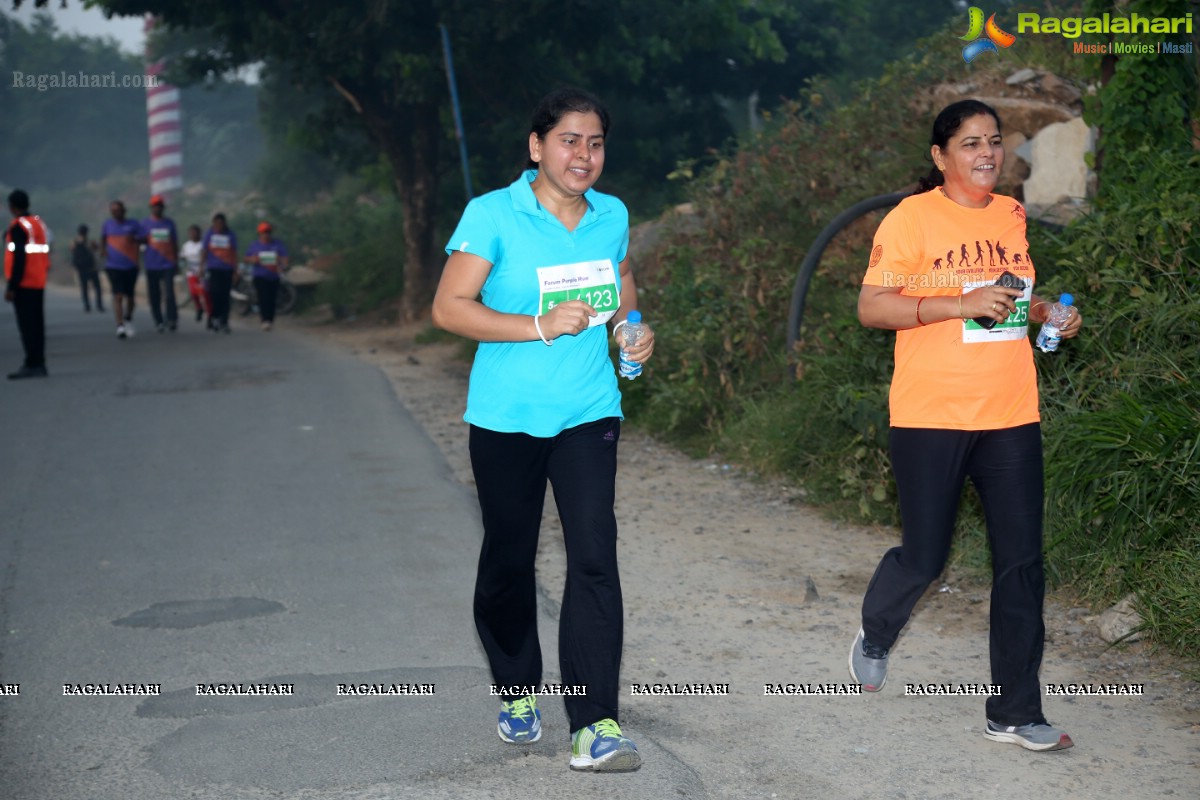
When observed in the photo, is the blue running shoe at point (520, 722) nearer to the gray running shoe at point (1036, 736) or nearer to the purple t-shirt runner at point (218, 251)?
the gray running shoe at point (1036, 736)

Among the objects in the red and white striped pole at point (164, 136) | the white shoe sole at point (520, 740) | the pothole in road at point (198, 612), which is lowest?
the pothole in road at point (198, 612)

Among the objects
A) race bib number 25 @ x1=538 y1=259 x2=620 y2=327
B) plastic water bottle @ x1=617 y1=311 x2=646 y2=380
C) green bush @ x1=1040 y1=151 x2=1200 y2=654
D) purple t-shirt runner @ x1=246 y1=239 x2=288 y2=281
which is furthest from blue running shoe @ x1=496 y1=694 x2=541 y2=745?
purple t-shirt runner @ x1=246 y1=239 x2=288 y2=281

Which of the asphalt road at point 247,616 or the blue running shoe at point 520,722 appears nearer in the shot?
the asphalt road at point 247,616

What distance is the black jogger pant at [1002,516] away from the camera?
4.17 metres

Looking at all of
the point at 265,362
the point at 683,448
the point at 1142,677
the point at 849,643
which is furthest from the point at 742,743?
the point at 265,362

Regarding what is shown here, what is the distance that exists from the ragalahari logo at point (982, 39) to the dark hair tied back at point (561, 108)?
754 centimetres

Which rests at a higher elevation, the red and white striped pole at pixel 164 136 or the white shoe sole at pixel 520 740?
the red and white striped pole at pixel 164 136

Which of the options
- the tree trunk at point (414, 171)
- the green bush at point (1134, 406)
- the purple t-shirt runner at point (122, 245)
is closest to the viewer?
the green bush at point (1134, 406)

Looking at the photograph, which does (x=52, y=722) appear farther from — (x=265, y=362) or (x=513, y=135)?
(x=513, y=135)

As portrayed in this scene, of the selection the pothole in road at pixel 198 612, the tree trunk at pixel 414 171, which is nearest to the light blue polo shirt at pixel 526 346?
the pothole in road at pixel 198 612

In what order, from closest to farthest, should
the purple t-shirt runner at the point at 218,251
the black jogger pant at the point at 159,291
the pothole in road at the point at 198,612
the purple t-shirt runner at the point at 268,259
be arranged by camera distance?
the pothole in road at the point at 198,612 < the black jogger pant at the point at 159,291 < the purple t-shirt runner at the point at 218,251 < the purple t-shirt runner at the point at 268,259

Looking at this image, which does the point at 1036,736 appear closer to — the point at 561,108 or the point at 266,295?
the point at 561,108

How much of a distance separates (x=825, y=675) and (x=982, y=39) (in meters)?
7.90

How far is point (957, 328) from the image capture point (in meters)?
4.20
